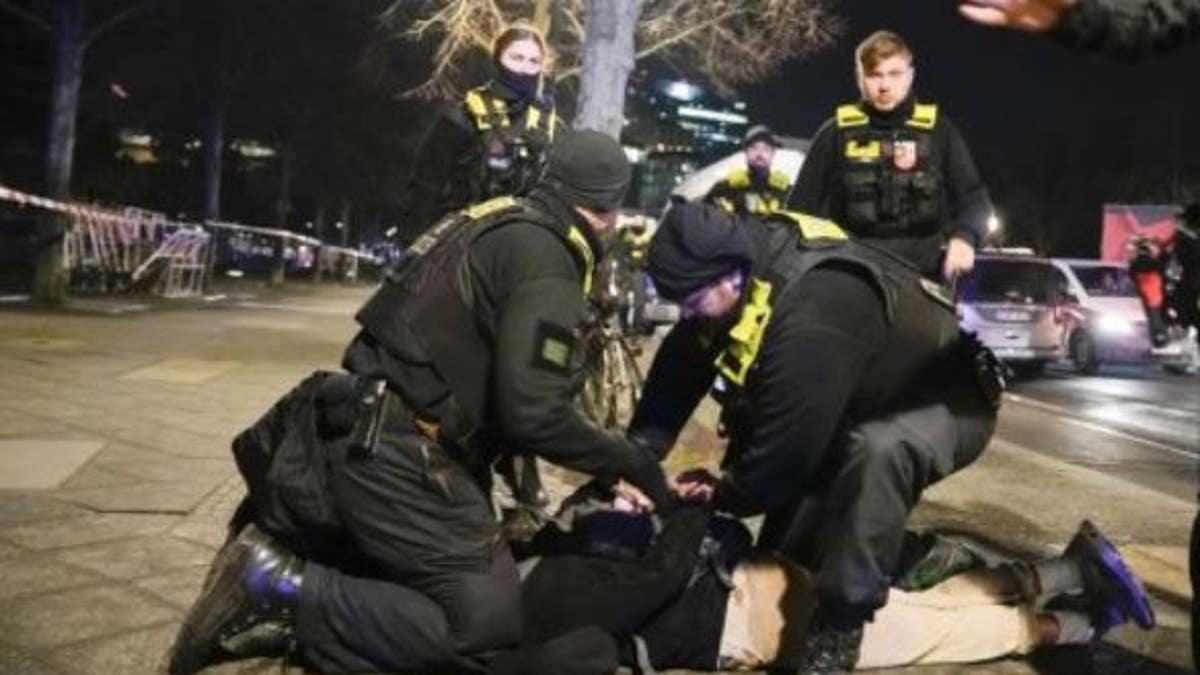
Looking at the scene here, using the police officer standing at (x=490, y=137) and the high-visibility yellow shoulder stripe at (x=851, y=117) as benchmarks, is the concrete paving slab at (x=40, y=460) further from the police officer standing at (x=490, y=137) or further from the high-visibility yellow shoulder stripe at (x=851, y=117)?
the high-visibility yellow shoulder stripe at (x=851, y=117)

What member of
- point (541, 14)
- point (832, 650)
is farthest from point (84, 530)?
point (541, 14)

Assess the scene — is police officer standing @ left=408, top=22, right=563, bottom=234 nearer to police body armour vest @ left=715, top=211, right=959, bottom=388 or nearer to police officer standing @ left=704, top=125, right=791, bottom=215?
police body armour vest @ left=715, top=211, right=959, bottom=388

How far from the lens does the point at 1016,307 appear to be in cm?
1517

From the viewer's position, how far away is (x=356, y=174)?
140 ft

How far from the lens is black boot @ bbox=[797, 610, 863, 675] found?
128 inches

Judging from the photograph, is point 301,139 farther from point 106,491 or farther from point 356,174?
point 106,491

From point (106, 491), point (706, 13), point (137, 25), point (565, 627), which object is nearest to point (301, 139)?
point (137, 25)

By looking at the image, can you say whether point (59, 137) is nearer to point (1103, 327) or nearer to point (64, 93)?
point (64, 93)

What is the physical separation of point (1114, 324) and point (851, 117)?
1363cm

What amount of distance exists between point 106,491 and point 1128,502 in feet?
16.2

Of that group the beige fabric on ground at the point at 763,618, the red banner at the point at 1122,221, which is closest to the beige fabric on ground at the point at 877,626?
the beige fabric on ground at the point at 763,618

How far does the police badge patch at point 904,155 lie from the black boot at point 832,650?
201 cm

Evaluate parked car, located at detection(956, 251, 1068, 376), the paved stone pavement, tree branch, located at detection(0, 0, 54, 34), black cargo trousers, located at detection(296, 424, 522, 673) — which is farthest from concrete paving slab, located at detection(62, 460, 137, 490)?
tree branch, located at detection(0, 0, 54, 34)

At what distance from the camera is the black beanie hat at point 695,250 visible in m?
3.24
